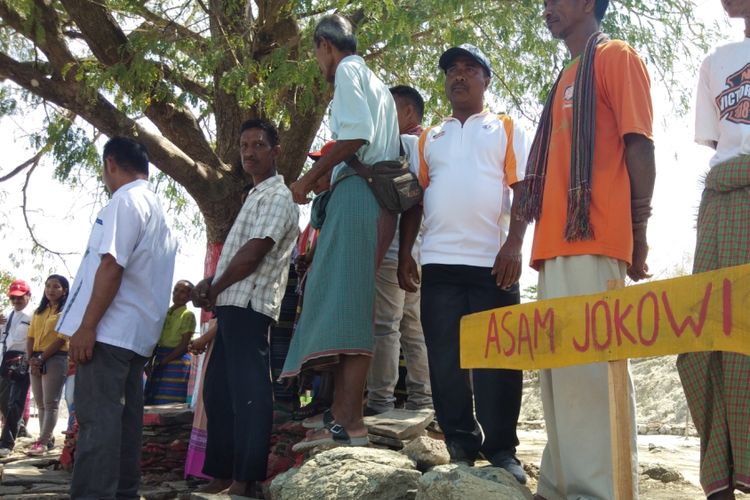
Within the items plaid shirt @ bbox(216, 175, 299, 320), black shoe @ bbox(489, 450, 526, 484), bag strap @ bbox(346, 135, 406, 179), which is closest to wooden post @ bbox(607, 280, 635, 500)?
black shoe @ bbox(489, 450, 526, 484)

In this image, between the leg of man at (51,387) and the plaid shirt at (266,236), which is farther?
the leg of man at (51,387)

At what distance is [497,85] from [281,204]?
4.49 m

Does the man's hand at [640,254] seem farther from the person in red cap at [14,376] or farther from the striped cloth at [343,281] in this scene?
the person in red cap at [14,376]

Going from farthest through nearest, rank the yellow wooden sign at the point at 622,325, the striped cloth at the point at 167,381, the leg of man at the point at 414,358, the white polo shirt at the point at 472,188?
1. the striped cloth at the point at 167,381
2. the leg of man at the point at 414,358
3. the white polo shirt at the point at 472,188
4. the yellow wooden sign at the point at 622,325

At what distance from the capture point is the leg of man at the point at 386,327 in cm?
428

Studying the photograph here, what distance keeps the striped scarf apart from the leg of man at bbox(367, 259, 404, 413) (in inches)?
49.7

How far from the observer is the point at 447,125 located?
12.6 ft

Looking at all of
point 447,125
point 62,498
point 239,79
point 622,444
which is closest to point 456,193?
point 447,125

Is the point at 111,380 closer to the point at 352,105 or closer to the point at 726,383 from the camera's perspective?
the point at 352,105

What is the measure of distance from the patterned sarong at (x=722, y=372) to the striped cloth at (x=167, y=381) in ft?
16.4

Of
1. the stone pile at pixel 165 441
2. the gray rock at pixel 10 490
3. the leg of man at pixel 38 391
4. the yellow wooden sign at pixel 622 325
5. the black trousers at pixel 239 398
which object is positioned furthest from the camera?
the leg of man at pixel 38 391

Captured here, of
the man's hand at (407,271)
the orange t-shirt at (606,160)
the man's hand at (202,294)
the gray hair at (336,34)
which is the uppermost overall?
the gray hair at (336,34)


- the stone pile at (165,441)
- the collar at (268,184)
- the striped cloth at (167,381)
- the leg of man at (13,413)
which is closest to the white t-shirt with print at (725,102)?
the collar at (268,184)

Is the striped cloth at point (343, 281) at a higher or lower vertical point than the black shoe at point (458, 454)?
higher
